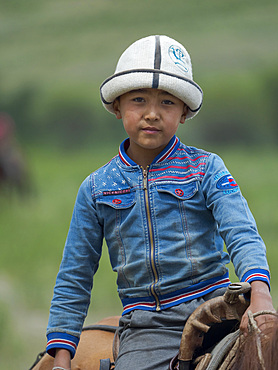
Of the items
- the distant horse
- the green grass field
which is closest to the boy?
the green grass field

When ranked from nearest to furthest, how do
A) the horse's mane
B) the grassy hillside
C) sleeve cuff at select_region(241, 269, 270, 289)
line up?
the horse's mane → sleeve cuff at select_region(241, 269, 270, 289) → the grassy hillside

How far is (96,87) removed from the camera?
1246cm

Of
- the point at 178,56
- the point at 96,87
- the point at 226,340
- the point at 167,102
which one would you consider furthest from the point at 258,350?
the point at 96,87

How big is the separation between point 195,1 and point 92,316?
31.0ft

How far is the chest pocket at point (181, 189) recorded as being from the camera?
75.4 inches

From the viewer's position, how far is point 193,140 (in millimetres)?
11453

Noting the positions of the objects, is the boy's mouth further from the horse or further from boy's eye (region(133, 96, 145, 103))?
the horse

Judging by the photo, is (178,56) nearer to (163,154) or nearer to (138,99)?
(138,99)

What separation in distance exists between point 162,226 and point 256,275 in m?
0.37

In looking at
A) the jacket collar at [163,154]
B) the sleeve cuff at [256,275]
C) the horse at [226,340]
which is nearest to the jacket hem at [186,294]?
the horse at [226,340]

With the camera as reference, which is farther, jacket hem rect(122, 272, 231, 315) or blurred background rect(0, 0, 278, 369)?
blurred background rect(0, 0, 278, 369)

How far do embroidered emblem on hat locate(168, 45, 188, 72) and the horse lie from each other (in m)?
0.70

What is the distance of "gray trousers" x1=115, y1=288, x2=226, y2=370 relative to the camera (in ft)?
5.96

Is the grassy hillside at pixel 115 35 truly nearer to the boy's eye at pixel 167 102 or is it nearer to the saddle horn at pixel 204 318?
the boy's eye at pixel 167 102
